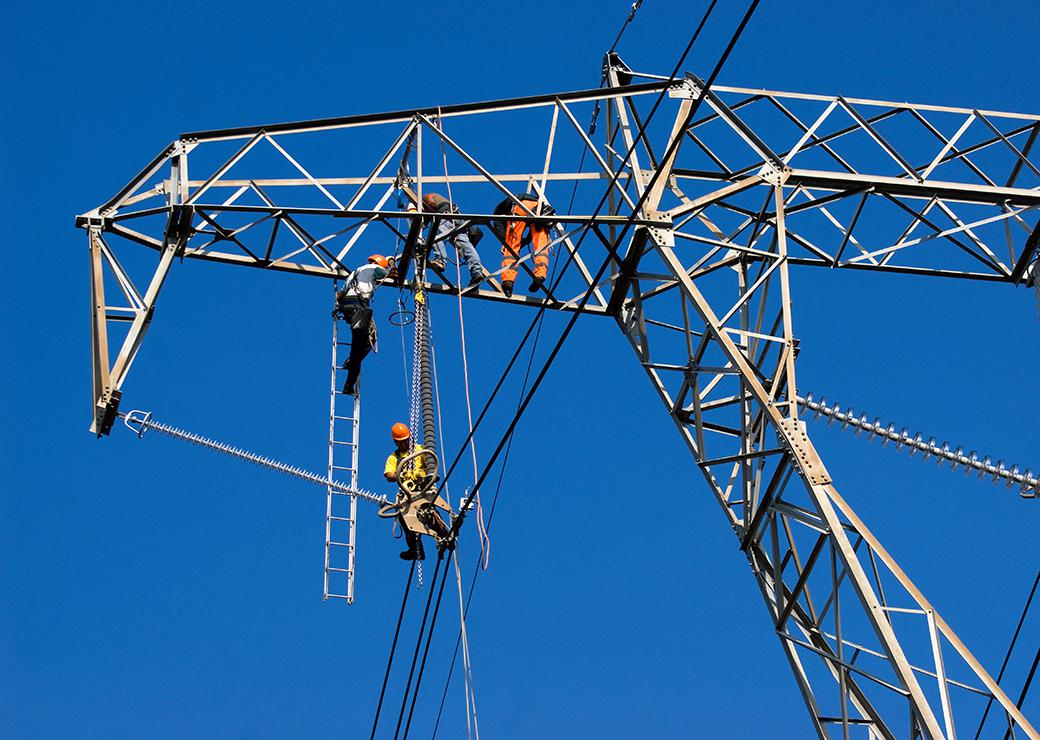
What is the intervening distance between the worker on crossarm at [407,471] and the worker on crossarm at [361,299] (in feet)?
4.99

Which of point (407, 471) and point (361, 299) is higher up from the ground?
point (361, 299)

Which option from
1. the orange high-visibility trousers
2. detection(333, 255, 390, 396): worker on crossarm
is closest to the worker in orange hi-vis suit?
the orange high-visibility trousers

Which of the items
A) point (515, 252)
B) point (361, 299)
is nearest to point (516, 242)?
point (515, 252)

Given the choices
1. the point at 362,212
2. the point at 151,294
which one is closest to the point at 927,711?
the point at 362,212

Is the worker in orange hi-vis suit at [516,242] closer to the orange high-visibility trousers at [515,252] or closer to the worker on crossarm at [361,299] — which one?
the orange high-visibility trousers at [515,252]

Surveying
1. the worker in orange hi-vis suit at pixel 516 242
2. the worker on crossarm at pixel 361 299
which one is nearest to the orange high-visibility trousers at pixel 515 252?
the worker in orange hi-vis suit at pixel 516 242

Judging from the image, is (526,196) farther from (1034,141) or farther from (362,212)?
(1034,141)

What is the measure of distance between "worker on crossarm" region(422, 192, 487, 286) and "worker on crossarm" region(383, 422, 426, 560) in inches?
76.1

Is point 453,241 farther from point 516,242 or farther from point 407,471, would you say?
point 407,471

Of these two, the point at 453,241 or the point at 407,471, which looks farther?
the point at 453,241

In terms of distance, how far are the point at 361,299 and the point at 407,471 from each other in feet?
7.28

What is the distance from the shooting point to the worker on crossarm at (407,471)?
18.5 metres

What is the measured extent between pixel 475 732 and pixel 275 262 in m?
5.21

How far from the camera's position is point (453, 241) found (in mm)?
Answer: 20375
